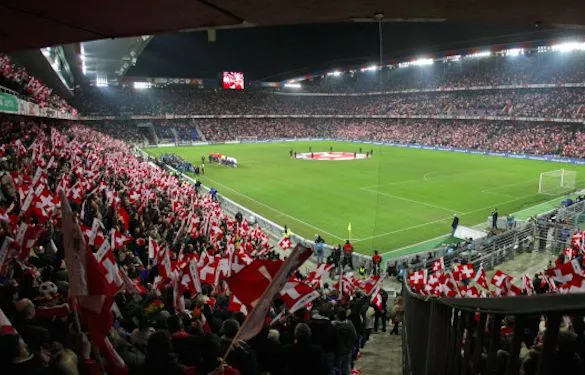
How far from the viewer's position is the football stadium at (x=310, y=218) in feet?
11.0

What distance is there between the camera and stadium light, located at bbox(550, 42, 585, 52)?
2308 inches

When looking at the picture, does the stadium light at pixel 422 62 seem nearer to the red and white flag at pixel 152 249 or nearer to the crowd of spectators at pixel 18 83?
the crowd of spectators at pixel 18 83

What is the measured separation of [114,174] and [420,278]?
45.9ft

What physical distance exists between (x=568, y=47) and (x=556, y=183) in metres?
36.5

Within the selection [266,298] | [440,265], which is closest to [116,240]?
[266,298]

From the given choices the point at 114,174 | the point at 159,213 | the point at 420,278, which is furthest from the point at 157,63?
the point at 420,278

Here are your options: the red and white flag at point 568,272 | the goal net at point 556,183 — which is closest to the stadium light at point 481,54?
the goal net at point 556,183

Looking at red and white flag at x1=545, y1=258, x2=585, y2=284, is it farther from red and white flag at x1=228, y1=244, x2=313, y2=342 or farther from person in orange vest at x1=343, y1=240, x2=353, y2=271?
person in orange vest at x1=343, y1=240, x2=353, y2=271

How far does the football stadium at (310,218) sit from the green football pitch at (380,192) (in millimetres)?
247

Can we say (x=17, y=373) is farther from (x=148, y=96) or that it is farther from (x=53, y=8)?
(x=148, y=96)

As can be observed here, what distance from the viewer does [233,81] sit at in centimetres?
9038

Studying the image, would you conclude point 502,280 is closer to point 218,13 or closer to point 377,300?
point 377,300

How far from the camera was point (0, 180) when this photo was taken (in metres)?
10.5

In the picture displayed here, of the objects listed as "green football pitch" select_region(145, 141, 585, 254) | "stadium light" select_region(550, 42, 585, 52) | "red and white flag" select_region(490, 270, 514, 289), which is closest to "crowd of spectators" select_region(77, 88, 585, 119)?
"stadium light" select_region(550, 42, 585, 52)
